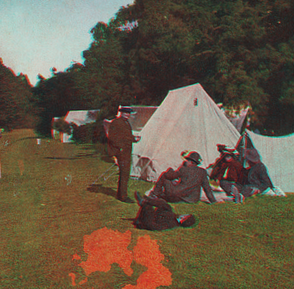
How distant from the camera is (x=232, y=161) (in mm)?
8078

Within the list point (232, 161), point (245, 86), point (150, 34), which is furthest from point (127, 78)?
point (232, 161)

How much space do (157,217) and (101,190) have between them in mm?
3849

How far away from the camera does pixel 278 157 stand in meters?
8.87

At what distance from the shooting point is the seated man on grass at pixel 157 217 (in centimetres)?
546

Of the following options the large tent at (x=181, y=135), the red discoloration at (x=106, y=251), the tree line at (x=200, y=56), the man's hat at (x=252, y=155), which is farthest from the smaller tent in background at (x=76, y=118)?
the red discoloration at (x=106, y=251)

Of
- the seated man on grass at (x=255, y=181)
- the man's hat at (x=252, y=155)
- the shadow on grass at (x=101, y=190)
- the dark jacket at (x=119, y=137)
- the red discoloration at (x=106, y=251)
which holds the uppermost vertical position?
the dark jacket at (x=119, y=137)

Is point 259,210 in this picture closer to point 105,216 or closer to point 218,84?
point 105,216

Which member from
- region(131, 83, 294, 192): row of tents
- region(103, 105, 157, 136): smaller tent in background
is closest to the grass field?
region(131, 83, 294, 192): row of tents

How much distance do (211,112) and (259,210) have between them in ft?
14.2

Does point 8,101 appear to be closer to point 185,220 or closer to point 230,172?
point 230,172

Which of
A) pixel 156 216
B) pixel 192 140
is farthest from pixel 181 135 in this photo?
pixel 156 216

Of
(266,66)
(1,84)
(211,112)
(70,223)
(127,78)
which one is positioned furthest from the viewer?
(127,78)

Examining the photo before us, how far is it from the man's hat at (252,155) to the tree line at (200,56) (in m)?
4.97

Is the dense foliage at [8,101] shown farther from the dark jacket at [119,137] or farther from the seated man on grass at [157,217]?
the seated man on grass at [157,217]
